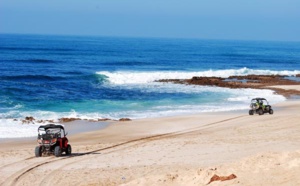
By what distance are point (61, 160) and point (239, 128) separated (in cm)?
1048

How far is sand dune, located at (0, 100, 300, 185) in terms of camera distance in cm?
1393

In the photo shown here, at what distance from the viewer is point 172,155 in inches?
802

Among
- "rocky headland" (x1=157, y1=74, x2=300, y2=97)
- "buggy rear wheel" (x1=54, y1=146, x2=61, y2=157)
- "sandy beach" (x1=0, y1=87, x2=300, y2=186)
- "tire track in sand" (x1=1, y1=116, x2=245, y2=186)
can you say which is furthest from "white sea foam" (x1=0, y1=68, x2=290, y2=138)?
"buggy rear wheel" (x1=54, y1=146, x2=61, y2=157)

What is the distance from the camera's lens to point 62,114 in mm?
34000

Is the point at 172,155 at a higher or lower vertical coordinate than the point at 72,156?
higher

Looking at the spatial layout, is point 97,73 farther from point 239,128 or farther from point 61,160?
point 61,160

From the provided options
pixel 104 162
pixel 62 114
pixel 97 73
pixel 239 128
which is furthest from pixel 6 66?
Result: pixel 104 162

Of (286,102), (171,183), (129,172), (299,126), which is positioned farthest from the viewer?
(286,102)

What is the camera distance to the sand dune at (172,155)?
Result: 548 inches

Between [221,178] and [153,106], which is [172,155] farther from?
[153,106]

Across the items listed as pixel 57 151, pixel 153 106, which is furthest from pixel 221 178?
pixel 153 106

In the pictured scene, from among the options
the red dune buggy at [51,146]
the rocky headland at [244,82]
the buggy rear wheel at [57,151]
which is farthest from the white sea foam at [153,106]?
the buggy rear wheel at [57,151]

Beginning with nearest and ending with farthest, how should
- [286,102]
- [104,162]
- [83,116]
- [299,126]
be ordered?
[104,162] → [299,126] → [83,116] → [286,102]

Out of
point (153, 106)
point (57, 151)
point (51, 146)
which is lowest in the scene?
point (57, 151)
